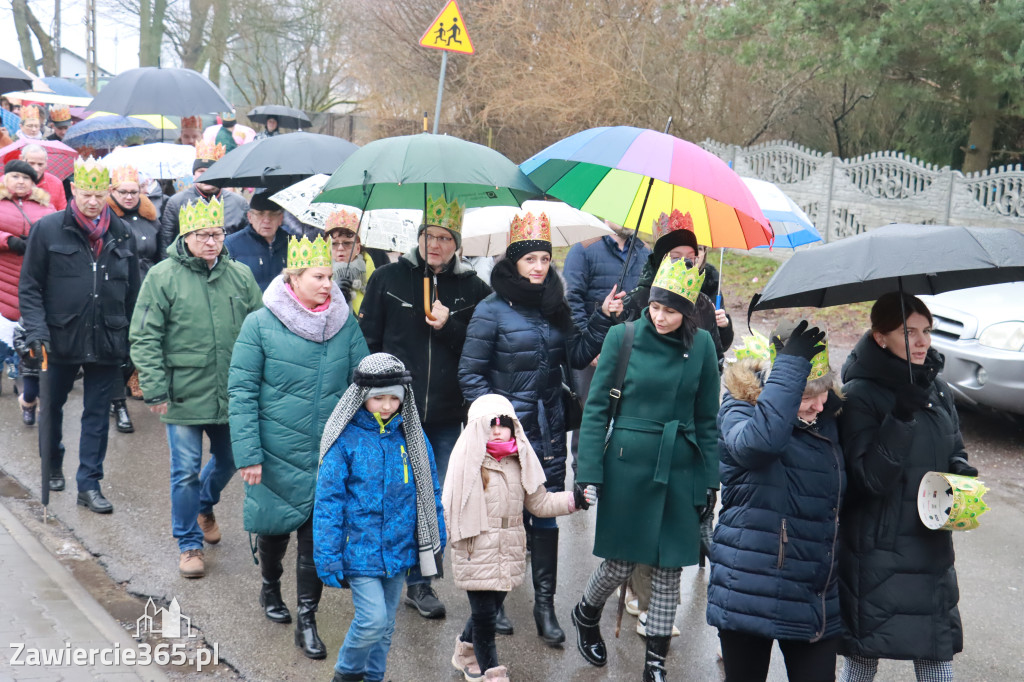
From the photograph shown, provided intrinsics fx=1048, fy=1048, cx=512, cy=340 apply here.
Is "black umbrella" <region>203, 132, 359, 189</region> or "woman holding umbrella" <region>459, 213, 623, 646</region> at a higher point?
"black umbrella" <region>203, 132, 359, 189</region>

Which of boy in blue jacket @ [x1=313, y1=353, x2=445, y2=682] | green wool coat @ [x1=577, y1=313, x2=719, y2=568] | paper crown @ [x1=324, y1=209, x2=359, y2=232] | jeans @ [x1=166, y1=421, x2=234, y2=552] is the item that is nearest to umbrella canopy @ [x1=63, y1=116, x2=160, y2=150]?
paper crown @ [x1=324, y1=209, x2=359, y2=232]

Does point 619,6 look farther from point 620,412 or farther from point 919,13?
point 620,412

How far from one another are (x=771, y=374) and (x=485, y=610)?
1713mm

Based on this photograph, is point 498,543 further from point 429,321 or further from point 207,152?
point 207,152

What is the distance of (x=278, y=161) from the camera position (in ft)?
21.9

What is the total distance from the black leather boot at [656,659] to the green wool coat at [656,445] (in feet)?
1.20

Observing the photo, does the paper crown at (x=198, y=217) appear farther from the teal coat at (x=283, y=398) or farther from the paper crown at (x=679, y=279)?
the paper crown at (x=679, y=279)

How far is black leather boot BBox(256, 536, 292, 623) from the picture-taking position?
17.6 feet

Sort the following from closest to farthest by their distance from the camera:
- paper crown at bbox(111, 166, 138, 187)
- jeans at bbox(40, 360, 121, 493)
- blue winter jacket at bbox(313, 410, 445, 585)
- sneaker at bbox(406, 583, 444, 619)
→ blue winter jacket at bbox(313, 410, 445, 585) → sneaker at bbox(406, 583, 444, 619) → jeans at bbox(40, 360, 121, 493) → paper crown at bbox(111, 166, 138, 187)

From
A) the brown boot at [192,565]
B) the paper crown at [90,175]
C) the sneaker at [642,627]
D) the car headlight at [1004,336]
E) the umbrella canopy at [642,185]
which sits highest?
the umbrella canopy at [642,185]

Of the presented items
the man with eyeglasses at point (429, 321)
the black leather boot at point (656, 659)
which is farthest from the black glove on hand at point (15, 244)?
the black leather boot at point (656, 659)

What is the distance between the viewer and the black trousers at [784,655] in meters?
4.07

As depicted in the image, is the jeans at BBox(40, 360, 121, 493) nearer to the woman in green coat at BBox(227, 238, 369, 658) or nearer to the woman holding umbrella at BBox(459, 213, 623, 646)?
the woman in green coat at BBox(227, 238, 369, 658)

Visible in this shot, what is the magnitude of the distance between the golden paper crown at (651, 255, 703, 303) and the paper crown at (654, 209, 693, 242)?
99 centimetres
